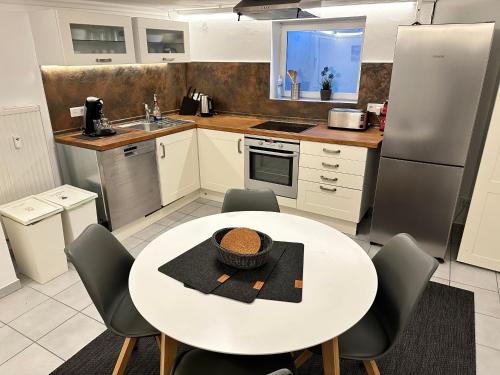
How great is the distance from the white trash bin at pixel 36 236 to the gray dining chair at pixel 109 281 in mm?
1008

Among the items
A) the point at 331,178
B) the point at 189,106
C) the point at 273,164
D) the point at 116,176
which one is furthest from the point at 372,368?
the point at 189,106

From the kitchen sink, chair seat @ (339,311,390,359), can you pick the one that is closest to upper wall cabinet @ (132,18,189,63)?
the kitchen sink

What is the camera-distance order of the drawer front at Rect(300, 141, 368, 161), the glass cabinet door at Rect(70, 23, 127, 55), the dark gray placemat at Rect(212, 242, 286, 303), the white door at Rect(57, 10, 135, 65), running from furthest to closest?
1. the drawer front at Rect(300, 141, 368, 161)
2. the glass cabinet door at Rect(70, 23, 127, 55)
3. the white door at Rect(57, 10, 135, 65)
4. the dark gray placemat at Rect(212, 242, 286, 303)

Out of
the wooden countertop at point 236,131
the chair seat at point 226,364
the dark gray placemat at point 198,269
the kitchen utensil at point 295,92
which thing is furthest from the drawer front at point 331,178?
the chair seat at point 226,364

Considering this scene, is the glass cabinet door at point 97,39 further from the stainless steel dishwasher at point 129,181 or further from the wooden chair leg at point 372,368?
the wooden chair leg at point 372,368

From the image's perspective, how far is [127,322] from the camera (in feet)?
5.37

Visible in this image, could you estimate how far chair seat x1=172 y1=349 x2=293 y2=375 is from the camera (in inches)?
56.2

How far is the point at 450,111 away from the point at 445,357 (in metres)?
1.63

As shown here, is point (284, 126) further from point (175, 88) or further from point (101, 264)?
point (101, 264)

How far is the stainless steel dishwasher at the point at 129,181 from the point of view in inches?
119

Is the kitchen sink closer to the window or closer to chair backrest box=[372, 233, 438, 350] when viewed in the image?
the window

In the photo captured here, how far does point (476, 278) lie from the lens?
2.74 meters

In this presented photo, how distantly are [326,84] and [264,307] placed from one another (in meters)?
2.93

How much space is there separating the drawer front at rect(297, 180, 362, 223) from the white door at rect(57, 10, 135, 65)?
2093mm
